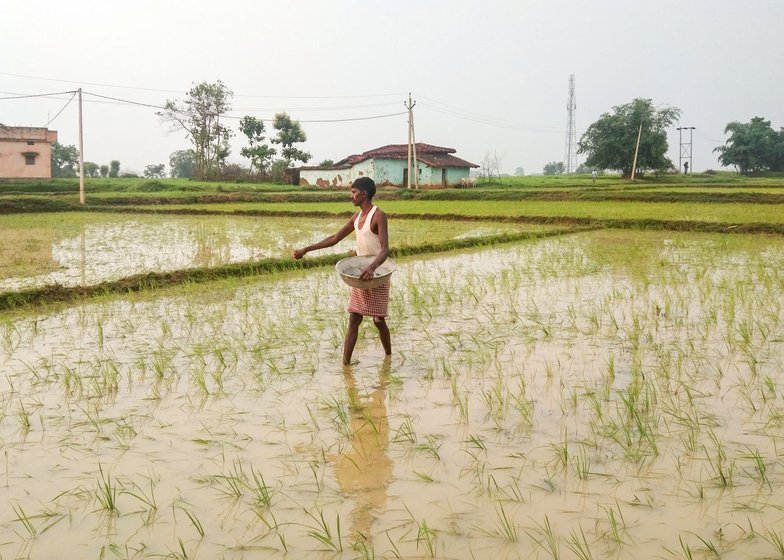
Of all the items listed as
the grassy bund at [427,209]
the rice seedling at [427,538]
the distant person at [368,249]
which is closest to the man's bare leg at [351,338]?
the distant person at [368,249]

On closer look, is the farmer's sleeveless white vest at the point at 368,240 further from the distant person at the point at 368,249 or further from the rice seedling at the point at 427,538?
the rice seedling at the point at 427,538

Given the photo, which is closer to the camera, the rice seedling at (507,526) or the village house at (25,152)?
the rice seedling at (507,526)

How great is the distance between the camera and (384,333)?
437 cm

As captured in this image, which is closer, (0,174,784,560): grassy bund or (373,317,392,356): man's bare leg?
(0,174,784,560): grassy bund

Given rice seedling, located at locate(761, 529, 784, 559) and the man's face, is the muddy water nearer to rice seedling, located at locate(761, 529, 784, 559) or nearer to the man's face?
rice seedling, located at locate(761, 529, 784, 559)

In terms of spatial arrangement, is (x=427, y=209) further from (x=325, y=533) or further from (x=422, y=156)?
(x=325, y=533)

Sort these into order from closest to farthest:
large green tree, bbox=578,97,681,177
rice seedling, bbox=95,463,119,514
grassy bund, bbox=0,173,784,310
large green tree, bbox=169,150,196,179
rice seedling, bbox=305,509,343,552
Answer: rice seedling, bbox=305,509,343,552 < rice seedling, bbox=95,463,119,514 < grassy bund, bbox=0,173,784,310 < large green tree, bbox=578,97,681,177 < large green tree, bbox=169,150,196,179

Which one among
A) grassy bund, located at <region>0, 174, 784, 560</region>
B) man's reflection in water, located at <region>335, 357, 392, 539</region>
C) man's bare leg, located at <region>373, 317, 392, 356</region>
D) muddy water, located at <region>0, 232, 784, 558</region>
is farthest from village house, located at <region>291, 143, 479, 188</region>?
man's reflection in water, located at <region>335, 357, 392, 539</region>

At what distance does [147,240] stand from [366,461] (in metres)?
9.49

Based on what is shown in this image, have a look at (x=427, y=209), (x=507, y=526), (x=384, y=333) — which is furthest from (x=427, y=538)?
(x=427, y=209)

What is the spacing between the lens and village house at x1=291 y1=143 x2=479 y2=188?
1257 inches

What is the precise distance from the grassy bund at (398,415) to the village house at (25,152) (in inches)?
929

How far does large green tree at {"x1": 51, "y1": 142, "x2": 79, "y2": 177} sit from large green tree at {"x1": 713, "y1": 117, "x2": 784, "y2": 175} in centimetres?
4340

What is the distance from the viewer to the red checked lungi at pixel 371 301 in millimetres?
4223
